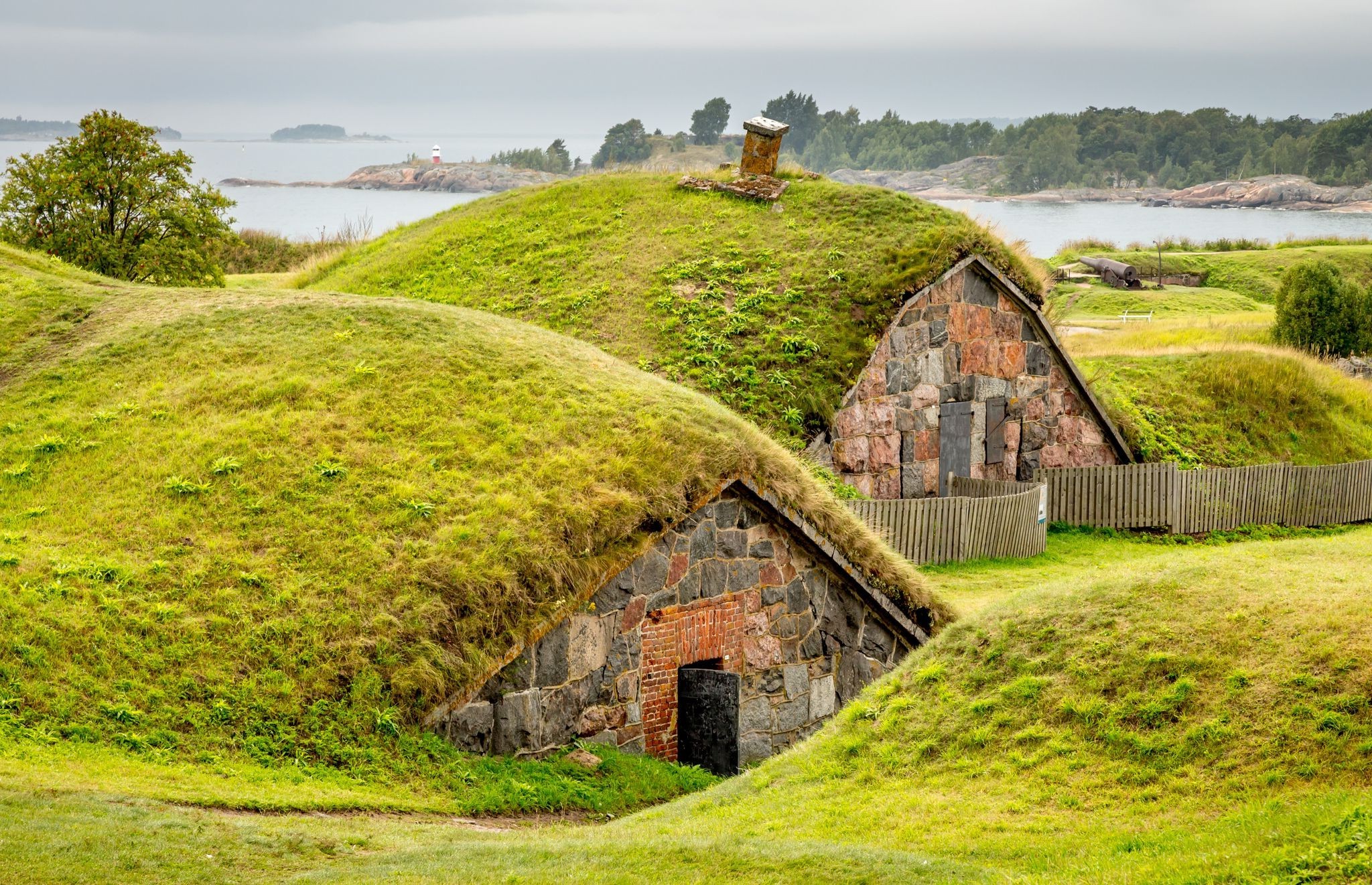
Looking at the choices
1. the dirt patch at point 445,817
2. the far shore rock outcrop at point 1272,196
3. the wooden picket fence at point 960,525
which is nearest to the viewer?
the dirt patch at point 445,817

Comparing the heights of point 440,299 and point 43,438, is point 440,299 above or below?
above

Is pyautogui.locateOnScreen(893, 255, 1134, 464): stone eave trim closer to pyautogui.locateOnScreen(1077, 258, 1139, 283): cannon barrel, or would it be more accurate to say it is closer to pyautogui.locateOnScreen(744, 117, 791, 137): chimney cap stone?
pyautogui.locateOnScreen(744, 117, 791, 137): chimney cap stone

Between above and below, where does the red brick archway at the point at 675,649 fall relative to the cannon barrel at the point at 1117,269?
below

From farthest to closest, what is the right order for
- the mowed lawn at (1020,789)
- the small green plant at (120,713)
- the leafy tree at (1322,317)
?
the leafy tree at (1322,317), the small green plant at (120,713), the mowed lawn at (1020,789)

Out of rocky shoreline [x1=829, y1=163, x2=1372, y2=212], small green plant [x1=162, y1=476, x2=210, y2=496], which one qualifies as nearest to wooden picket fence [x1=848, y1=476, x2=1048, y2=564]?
small green plant [x1=162, y1=476, x2=210, y2=496]

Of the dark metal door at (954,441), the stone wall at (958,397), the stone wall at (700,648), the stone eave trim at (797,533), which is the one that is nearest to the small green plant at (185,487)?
the stone eave trim at (797,533)

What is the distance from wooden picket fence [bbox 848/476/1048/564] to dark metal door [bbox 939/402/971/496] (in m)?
1.87

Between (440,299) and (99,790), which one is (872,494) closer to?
(440,299)

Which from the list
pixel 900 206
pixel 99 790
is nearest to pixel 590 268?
pixel 900 206

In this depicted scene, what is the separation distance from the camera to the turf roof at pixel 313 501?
12164 millimetres

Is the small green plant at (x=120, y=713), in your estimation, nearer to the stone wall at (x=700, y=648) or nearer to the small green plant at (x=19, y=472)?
the stone wall at (x=700, y=648)

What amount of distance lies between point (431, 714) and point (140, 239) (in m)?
18.0

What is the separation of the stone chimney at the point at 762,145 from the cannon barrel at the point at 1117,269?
1233 inches

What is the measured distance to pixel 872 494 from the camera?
26781mm
